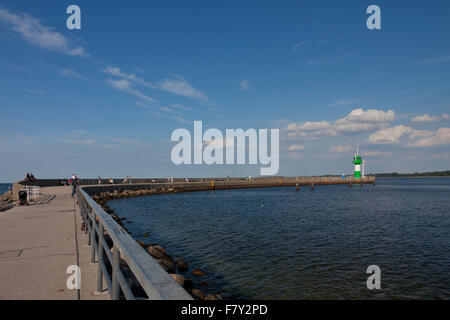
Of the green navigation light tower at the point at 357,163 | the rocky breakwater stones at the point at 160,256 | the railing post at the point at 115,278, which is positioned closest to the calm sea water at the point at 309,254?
the rocky breakwater stones at the point at 160,256

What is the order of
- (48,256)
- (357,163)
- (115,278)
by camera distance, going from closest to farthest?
(115,278)
(48,256)
(357,163)

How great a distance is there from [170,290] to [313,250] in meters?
13.5

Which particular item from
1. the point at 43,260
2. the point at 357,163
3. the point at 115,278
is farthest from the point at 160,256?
the point at 357,163

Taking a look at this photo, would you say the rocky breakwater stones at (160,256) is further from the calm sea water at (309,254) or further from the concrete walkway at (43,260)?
the concrete walkway at (43,260)

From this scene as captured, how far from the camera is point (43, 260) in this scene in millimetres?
6820

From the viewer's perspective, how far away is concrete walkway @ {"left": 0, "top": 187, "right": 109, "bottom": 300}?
4.98 meters

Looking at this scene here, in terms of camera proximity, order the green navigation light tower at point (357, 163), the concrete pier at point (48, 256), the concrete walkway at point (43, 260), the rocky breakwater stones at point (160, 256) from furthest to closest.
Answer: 1. the green navigation light tower at point (357, 163)
2. the rocky breakwater stones at point (160, 256)
3. the concrete walkway at point (43, 260)
4. the concrete pier at point (48, 256)

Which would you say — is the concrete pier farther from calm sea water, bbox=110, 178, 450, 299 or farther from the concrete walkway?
calm sea water, bbox=110, 178, 450, 299

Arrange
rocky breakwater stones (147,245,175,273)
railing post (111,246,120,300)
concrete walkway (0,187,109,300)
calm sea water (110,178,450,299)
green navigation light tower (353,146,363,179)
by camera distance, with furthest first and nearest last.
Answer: green navigation light tower (353,146,363,179) → rocky breakwater stones (147,245,175,273) → calm sea water (110,178,450,299) → concrete walkway (0,187,109,300) → railing post (111,246,120,300)

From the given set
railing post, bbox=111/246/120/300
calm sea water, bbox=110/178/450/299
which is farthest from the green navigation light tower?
railing post, bbox=111/246/120/300

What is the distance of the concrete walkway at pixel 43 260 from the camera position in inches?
196

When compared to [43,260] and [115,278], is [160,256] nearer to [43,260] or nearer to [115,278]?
[43,260]

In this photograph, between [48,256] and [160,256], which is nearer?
[48,256]
